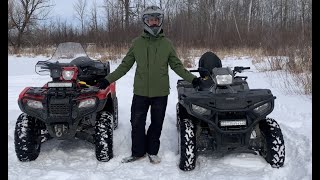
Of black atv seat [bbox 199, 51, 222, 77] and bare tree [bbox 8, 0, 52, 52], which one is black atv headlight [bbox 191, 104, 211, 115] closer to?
black atv seat [bbox 199, 51, 222, 77]

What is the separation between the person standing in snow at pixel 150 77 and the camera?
14.4 ft

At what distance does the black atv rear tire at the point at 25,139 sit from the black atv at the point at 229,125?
169 cm

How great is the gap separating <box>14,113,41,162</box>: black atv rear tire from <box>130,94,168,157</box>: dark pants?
1.13 m

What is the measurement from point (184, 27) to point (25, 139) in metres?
17.8

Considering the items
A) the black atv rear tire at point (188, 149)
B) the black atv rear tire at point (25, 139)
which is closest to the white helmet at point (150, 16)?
the black atv rear tire at point (188, 149)

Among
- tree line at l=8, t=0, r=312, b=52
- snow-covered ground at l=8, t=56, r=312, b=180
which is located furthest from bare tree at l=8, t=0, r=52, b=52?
snow-covered ground at l=8, t=56, r=312, b=180

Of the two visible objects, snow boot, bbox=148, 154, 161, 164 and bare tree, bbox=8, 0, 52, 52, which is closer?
snow boot, bbox=148, 154, 161, 164

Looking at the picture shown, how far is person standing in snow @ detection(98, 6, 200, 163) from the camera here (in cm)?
440

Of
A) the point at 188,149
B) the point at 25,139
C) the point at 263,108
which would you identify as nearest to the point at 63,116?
the point at 25,139

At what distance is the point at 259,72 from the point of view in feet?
36.9

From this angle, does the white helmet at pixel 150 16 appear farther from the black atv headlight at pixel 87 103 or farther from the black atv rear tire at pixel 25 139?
the black atv rear tire at pixel 25 139

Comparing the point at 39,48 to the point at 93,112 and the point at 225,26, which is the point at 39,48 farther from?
the point at 93,112

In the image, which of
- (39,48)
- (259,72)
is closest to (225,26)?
(39,48)
